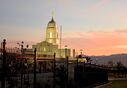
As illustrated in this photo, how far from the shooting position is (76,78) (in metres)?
23.6

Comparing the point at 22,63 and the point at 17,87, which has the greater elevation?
the point at 22,63

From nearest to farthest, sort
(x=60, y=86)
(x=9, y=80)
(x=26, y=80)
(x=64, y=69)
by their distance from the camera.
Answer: (x=9, y=80)
(x=26, y=80)
(x=60, y=86)
(x=64, y=69)

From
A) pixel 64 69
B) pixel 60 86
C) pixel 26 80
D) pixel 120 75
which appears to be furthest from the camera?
pixel 120 75

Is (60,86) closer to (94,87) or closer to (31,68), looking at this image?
(31,68)

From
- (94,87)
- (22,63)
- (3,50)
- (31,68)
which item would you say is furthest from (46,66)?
(3,50)

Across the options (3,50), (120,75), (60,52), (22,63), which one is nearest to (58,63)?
(22,63)

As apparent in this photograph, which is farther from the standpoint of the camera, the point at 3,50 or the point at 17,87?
the point at 17,87

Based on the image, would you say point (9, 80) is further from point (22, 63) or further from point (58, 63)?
point (58, 63)

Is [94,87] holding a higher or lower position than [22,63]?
lower

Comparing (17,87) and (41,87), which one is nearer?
(17,87)

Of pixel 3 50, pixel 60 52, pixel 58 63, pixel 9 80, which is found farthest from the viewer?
pixel 60 52

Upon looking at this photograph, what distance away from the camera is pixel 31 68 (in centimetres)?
2073

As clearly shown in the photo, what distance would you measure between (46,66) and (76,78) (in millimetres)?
2214

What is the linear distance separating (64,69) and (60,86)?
2242 mm
